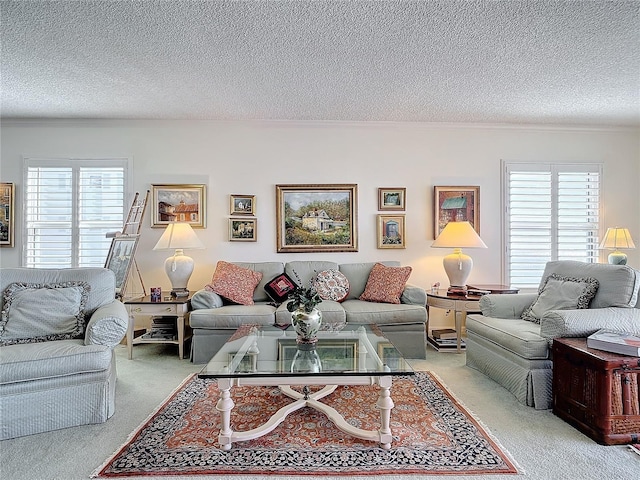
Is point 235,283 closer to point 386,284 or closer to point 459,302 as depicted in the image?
point 386,284

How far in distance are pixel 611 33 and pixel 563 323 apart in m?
2.01

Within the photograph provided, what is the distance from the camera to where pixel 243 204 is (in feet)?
15.6

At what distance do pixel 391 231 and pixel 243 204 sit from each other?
1.81 metres

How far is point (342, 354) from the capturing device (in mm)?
2477

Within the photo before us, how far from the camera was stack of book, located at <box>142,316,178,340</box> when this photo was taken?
4008mm

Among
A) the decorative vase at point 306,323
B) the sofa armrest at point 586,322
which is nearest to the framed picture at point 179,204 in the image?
the decorative vase at point 306,323

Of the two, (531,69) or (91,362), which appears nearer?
(91,362)

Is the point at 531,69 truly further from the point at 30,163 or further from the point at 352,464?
the point at 30,163

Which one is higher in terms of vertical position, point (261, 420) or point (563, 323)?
point (563, 323)

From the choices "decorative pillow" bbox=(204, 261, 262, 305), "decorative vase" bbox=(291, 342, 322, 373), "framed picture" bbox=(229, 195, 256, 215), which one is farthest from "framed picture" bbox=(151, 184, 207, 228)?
"decorative vase" bbox=(291, 342, 322, 373)

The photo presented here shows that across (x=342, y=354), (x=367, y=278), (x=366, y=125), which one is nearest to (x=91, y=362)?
(x=342, y=354)

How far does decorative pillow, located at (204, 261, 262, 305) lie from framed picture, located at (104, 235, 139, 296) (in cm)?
88

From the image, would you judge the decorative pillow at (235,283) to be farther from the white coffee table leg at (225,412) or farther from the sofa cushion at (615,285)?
the sofa cushion at (615,285)

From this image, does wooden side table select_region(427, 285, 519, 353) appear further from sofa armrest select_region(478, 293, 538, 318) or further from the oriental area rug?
the oriental area rug
